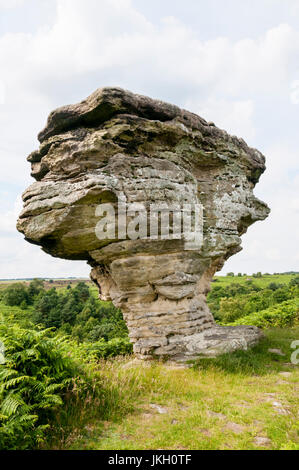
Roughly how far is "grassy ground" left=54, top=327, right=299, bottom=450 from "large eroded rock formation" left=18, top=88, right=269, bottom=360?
1663 mm

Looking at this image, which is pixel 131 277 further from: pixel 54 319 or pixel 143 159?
pixel 54 319

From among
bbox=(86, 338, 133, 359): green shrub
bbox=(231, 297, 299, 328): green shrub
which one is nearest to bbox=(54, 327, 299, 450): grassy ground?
bbox=(86, 338, 133, 359): green shrub

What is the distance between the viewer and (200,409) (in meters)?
6.77

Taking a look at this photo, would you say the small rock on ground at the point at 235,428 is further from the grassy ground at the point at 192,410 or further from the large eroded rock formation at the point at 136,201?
the large eroded rock formation at the point at 136,201

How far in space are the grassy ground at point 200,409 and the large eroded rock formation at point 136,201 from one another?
5.46 ft

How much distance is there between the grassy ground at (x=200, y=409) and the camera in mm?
5262

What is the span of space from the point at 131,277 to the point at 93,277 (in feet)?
10.3

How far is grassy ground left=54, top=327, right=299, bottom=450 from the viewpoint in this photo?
5.26m

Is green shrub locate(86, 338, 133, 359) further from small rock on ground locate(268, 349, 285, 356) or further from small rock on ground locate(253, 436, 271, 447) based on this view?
small rock on ground locate(253, 436, 271, 447)

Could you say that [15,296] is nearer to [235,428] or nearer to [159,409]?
[159,409]

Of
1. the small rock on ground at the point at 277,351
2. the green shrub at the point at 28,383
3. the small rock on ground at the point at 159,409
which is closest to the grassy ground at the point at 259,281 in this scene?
the small rock on ground at the point at 277,351

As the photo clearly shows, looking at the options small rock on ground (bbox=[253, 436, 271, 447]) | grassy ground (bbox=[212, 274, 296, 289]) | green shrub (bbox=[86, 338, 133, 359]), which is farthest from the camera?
grassy ground (bbox=[212, 274, 296, 289])

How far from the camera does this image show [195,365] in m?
10.0
